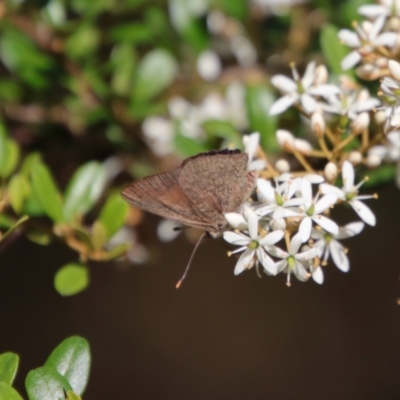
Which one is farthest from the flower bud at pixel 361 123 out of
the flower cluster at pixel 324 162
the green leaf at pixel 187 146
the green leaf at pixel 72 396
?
the green leaf at pixel 72 396

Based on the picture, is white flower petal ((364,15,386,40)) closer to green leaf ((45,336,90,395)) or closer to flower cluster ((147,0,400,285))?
flower cluster ((147,0,400,285))

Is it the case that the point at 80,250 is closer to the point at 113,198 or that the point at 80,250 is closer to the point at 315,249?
the point at 113,198

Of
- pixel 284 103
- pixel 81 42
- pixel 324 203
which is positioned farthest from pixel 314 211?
pixel 81 42

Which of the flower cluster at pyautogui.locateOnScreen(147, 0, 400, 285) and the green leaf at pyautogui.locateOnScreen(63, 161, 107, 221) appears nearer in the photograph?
the flower cluster at pyautogui.locateOnScreen(147, 0, 400, 285)

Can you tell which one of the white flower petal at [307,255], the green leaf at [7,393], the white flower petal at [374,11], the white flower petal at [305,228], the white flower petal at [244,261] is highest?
the white flower petal at [374,11]

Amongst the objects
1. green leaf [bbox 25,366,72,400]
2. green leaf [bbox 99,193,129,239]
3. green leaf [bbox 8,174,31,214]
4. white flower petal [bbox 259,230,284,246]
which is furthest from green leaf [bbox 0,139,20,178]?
white flower petal [bbox 259,230,284,246]

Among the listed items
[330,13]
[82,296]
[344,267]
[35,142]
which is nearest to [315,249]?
[344,267]

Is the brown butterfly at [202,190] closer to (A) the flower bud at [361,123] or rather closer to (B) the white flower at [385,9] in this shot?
(A) the flower bud at [361,123]

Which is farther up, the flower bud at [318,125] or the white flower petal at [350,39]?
the white flower petal at [350,39]
